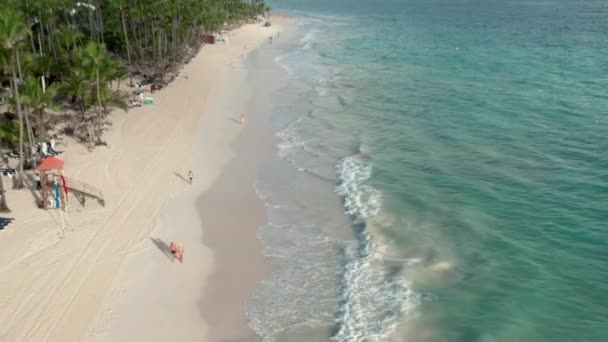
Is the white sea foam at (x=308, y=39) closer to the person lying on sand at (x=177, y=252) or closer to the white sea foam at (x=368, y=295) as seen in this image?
the white sea foam at (x=368, y=295)

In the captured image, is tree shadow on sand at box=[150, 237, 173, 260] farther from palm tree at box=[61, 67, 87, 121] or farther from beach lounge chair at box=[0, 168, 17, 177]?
palm tree at box=[61, 67, 87, 121]

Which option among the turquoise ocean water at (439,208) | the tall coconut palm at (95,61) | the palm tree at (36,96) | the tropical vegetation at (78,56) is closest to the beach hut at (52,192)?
the tropical vegetation at (78,56)

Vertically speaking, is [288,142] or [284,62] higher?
[288,142]

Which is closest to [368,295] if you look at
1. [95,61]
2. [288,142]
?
[288,142]

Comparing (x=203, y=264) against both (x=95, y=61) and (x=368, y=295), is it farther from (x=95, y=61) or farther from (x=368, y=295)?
(x=95, y=61)

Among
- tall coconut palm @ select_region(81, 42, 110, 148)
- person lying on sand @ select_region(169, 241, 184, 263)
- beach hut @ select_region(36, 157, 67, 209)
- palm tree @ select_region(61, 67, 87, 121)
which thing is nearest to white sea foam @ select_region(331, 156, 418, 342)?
person lying on sand @ select_region(169, 241, 184, 263)
